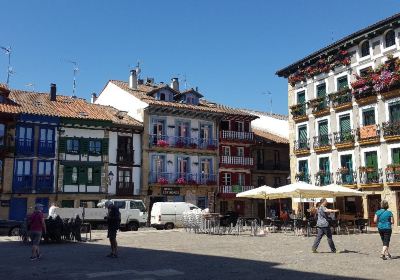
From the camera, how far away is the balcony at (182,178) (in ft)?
134

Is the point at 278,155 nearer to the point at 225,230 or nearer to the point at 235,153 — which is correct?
the point at 235,153

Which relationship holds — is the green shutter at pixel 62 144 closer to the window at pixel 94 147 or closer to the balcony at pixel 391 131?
the window at pixel 94 147

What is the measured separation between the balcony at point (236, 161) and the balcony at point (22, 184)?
700 inches

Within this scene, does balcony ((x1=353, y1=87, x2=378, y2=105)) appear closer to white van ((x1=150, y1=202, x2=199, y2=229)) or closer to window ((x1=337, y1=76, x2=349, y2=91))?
window ((x1=337, y1=76, x2=349, y2=91))

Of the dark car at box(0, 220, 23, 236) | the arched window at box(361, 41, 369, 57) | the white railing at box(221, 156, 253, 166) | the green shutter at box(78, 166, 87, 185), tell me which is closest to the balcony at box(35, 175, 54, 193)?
the green shutter at box(78, 166, 87, 185)

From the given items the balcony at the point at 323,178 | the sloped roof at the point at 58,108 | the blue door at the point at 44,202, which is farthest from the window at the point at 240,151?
the blue door at the point at 44,202

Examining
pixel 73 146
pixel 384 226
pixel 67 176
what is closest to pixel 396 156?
pixel 384 226

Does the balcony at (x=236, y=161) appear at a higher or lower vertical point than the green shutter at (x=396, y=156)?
higher

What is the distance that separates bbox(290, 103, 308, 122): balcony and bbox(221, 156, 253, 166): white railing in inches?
311

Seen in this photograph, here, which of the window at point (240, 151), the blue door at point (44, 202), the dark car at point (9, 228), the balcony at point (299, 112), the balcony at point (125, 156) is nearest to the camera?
the dark car at point (9, 228)

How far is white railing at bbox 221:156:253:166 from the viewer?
44.9 m

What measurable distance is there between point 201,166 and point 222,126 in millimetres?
4972

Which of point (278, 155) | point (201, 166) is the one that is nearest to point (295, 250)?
point (201, 166)

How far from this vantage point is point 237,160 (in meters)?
45.6
